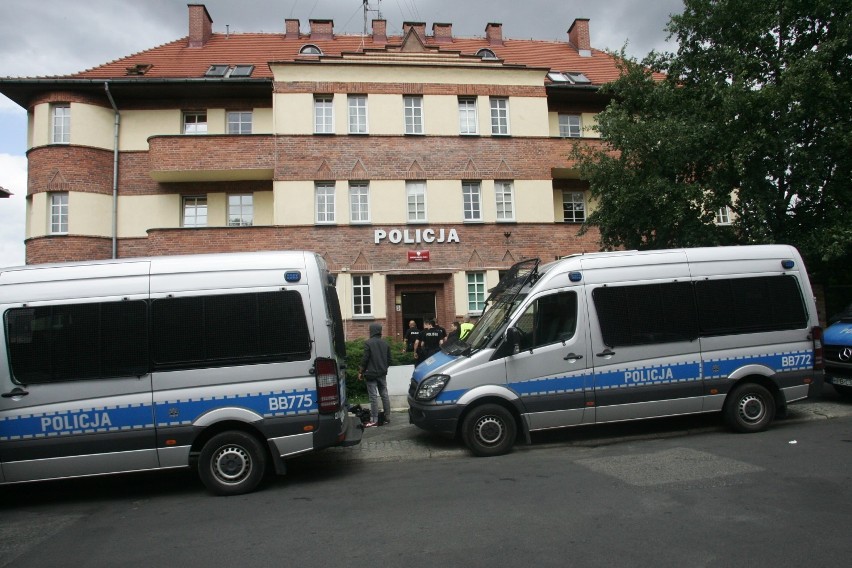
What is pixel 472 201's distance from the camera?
19062 millimetres

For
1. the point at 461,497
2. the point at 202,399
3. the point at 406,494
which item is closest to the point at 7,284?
the point at 202,399

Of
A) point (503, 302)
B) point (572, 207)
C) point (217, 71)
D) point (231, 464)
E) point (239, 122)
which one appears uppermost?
point (217, 71)

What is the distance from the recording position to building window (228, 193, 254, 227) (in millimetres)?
19422

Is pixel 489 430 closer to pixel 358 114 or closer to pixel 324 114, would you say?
pixel 358 114

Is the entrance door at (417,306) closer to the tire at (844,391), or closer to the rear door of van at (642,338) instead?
the rear door of van at (642,338)

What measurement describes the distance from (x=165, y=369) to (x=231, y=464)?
129 cm

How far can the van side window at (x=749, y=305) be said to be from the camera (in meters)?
8.22

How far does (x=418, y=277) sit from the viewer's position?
1856cm

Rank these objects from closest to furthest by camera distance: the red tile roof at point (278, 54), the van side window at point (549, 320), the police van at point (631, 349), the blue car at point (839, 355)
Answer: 1. the police van at point (631, 349)
2. the van side window at point (549, 320)
3. the blue car at point (839, 355)
4. the red tile roof at point (278, 54)

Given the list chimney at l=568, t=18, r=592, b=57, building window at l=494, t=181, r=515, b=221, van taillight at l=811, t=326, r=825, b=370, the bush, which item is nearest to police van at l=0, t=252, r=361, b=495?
the bush

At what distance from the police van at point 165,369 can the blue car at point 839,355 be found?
8525 millimetres

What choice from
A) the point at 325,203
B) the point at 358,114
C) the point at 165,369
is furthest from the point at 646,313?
the point at 358,114

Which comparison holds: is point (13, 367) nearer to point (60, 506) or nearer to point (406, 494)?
point (60, 506)

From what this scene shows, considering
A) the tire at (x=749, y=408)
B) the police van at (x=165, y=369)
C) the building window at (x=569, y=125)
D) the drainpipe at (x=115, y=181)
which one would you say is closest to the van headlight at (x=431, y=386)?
the police van at (x=165, y=369)
